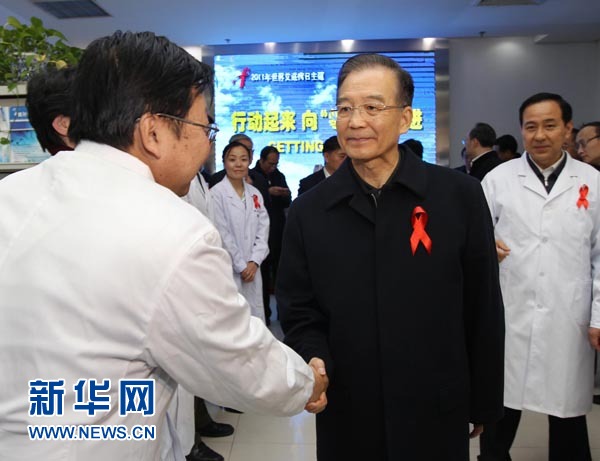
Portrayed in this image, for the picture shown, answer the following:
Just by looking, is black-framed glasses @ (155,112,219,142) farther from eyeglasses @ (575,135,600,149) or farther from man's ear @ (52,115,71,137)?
eyeglasses @ (575,135,600,149)

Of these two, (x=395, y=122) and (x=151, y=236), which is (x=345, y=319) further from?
(x=151, y=236)

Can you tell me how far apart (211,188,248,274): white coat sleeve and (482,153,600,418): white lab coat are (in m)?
1.80

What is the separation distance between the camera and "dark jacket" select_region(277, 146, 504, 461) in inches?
54.4

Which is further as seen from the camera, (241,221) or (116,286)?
(241,221)

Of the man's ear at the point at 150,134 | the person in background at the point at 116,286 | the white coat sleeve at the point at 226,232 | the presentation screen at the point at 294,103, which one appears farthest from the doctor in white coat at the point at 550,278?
the presentation screen at the point at 294,103

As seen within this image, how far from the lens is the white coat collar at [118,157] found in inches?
38.6

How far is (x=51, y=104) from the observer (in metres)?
1.71

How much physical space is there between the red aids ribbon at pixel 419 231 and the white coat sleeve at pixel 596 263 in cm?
109

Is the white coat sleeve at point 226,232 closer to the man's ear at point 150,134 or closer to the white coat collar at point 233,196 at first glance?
the white coat collar at point 233,196

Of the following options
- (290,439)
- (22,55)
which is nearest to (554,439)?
(290,439)

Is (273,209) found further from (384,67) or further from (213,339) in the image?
(213,339)

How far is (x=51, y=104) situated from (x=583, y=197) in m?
1.91

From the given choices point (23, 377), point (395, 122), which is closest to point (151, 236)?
point (23, 377)

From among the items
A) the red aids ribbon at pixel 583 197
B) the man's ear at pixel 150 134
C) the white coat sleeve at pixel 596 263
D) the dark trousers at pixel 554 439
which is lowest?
the dark trousers at pixel 554 439
